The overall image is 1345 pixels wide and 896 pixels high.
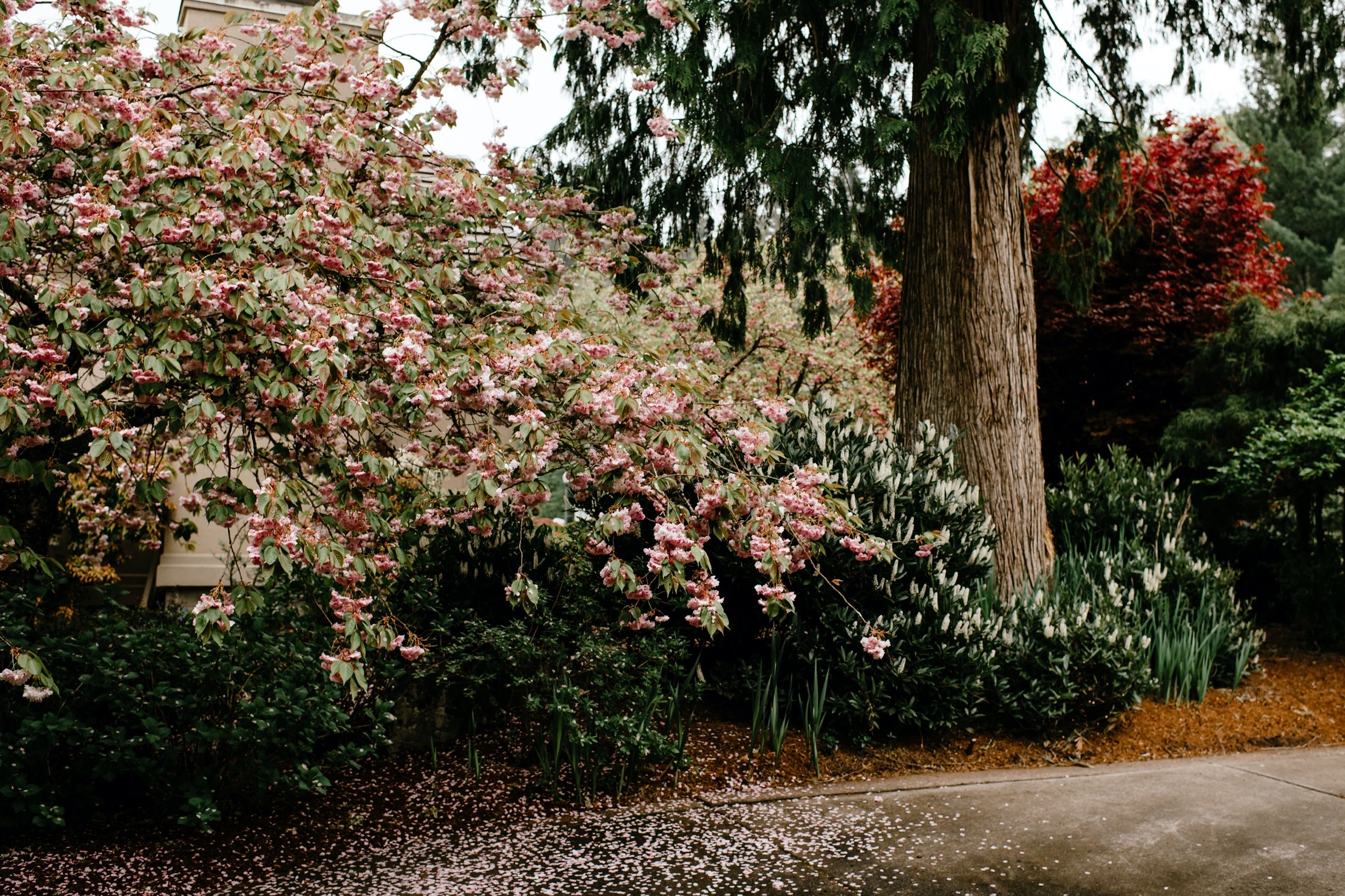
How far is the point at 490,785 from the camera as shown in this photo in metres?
4.19

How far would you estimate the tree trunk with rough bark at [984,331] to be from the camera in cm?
591

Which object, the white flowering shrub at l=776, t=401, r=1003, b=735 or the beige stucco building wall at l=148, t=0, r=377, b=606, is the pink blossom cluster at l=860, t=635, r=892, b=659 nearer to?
the white flowering shrub at l=776, t=401, r=1003, b=735

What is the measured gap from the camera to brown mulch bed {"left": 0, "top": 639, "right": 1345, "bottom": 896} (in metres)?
3.34

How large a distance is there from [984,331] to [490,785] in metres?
4.00

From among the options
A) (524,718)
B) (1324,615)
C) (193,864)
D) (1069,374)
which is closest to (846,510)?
(524,718)

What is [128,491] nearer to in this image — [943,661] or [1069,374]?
[943,661]

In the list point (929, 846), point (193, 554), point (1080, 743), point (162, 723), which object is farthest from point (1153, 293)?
point (193, 554)

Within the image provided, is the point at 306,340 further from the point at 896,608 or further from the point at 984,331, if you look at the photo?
the point at 984,331

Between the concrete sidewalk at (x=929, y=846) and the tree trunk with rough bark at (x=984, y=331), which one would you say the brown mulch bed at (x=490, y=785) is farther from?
the tree trunk with rough bark at (x=984, y=331)

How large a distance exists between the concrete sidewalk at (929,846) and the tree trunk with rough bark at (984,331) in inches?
75.5

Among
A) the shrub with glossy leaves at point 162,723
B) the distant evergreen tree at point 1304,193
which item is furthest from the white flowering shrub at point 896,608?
the distant evergreen tree at point 1304,193

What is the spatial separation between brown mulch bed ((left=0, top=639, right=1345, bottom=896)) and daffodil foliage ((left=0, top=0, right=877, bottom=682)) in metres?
0.73

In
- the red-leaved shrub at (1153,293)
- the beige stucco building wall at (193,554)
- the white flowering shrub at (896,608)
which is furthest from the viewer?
the red-leaved shrub at (1153,293)

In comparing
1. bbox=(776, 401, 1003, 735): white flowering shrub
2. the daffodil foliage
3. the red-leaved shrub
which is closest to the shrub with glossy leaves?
the daffodil foliage
